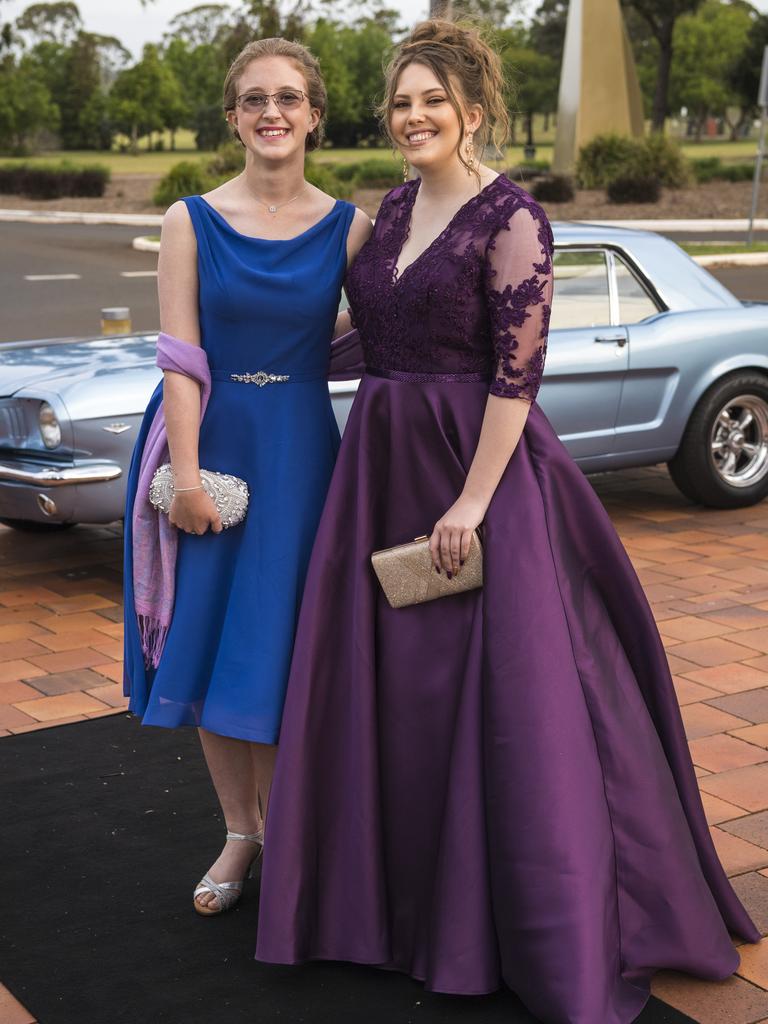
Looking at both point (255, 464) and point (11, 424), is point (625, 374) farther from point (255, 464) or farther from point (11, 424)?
point (255, 464)

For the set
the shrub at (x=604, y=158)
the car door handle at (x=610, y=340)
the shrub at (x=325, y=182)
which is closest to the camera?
the car door handle at (x=610, y=340)

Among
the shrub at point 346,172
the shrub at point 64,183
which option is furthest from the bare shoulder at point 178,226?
the shrub at point 64,183

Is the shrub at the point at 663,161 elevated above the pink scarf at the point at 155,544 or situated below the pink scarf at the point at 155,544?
below

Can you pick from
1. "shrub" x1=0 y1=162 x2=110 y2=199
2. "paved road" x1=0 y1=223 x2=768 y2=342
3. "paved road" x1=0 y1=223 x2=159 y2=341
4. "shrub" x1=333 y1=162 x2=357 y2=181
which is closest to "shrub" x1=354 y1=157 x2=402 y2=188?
"shrub" x1=333 y1=162 x2=357 y2=181

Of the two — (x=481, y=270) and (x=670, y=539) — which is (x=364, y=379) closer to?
(x=481, y=270)

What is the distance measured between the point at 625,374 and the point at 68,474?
2.70 metres

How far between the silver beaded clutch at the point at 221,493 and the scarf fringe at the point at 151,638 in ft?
0.87

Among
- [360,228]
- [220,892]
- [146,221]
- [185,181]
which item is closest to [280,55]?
[360,228]

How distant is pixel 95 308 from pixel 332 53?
67.0m

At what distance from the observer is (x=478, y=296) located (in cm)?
271

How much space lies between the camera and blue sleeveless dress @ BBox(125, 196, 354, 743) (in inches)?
114

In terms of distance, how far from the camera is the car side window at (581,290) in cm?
666

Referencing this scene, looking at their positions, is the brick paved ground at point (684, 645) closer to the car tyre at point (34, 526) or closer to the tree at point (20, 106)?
the car tyre at point (34, 526)

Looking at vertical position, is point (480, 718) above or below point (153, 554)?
below
